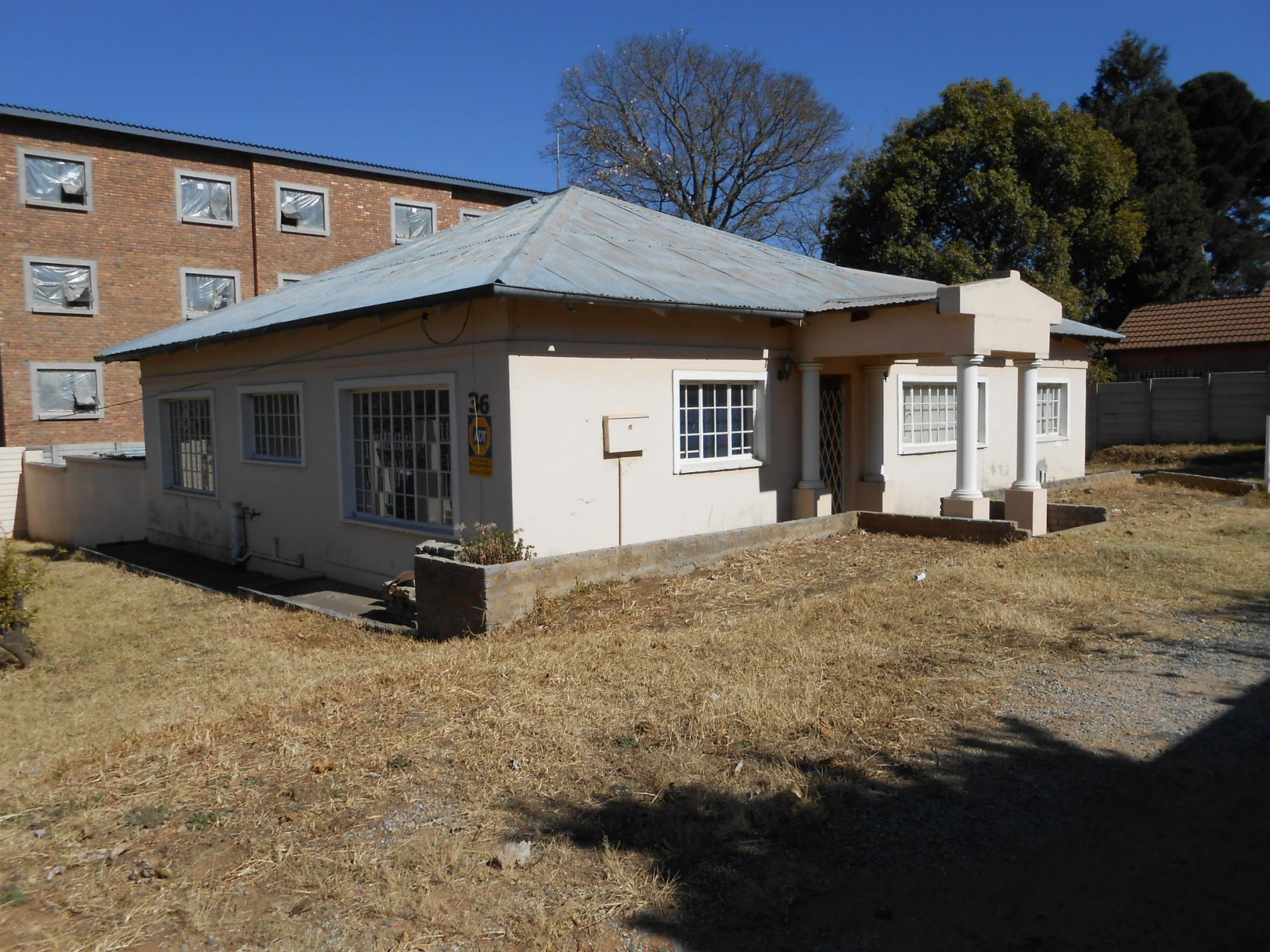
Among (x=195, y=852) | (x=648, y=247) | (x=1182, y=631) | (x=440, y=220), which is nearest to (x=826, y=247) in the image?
(x=440, y=220)

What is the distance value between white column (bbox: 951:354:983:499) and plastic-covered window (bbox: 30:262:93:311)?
22943 millimetres

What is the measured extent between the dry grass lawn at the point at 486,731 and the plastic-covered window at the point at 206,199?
66.9ft

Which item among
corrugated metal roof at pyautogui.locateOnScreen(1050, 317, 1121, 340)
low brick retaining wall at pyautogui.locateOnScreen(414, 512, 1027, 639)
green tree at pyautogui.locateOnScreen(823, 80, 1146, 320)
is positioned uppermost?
green tree at pyautogui.locateOnScreen(823, 80, 1146, 320)

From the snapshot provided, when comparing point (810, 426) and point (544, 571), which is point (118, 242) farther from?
point (544, 571)

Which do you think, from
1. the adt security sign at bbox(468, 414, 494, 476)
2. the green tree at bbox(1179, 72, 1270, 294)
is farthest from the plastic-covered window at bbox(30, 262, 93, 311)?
the green tree at bbox(1179, 72, 1270, 294)

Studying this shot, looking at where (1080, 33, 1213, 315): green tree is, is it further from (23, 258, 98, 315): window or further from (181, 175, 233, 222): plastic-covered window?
(23, 258, 98, 315): window

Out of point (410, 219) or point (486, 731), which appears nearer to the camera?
point (486, 731)

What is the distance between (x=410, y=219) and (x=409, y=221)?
79 mm

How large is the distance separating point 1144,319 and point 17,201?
1152 inches

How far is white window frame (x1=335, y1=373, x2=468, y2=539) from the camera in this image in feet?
33.5

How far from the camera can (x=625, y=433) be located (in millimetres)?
10375

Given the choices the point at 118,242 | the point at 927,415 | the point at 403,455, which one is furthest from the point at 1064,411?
the point at 118,242

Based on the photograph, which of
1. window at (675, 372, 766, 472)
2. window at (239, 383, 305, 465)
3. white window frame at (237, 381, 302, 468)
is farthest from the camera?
window at (239, 383, 305, 465)

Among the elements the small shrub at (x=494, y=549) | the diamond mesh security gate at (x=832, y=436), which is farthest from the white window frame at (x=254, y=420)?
the diamond mesh security gate at (x=832, y=436)
